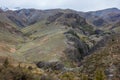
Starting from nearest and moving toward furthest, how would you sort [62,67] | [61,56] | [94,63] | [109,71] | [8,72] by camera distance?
[8,72] < [109,71] < [94,63] < [62,67] < [61,56]

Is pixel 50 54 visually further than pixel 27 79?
Yes

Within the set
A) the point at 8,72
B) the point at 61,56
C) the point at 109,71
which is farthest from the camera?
the point at 61,56

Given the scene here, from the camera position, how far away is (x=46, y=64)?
6905 inches

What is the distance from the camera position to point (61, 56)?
18975cm

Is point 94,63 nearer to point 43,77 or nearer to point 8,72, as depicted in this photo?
point 43,77

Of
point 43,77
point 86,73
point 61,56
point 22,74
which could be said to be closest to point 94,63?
point 86,73

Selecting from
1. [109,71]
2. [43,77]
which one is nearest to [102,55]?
[109,71]

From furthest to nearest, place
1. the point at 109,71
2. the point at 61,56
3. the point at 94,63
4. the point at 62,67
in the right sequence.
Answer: the point at 61,56 → the point at 62,67 → the point at 94,63 → the point at 109,71

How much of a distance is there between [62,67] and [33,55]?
2946cm

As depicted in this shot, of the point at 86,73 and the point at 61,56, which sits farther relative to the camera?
the point at 61,56

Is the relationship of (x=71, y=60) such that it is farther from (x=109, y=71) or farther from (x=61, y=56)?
(x=109, y=71)

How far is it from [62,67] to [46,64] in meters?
10.3

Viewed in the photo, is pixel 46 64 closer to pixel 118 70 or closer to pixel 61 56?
pixel 61 56

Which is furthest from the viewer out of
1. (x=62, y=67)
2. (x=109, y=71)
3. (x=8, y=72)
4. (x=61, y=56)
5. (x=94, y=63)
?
(x=61, y=56)
